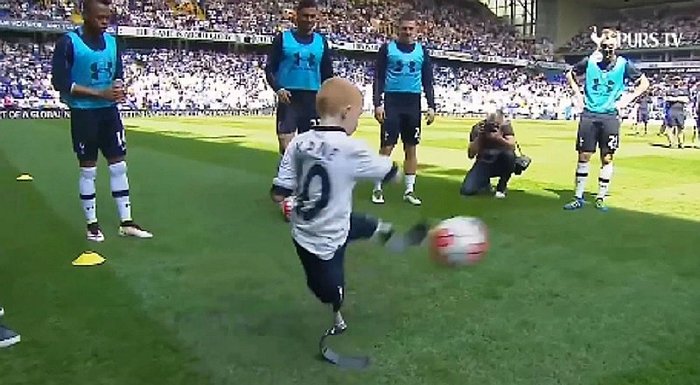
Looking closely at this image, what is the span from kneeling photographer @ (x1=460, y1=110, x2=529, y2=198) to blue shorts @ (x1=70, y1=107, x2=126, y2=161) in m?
4.84

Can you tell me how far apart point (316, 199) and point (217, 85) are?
1637 inches

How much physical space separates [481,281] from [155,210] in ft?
14.8

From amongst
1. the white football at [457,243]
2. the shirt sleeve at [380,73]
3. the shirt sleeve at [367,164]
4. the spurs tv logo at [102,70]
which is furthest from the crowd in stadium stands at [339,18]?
the white football at [457,243]

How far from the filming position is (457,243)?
3900 mm

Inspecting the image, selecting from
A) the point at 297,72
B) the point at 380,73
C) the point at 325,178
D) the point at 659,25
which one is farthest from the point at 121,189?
the point at 659,25

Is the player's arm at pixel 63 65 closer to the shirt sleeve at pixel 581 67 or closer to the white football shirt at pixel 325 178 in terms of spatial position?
the white football shirt at pixel 325 178

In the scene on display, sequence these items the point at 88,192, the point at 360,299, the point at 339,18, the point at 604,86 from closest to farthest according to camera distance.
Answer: the point at 360,299
the point at 88,192
the point at 604,86
the point at 339,18

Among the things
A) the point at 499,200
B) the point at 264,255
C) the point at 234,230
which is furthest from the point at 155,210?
the point at 499,200

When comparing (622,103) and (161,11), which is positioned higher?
(161,11)

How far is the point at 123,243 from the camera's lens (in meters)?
6.75

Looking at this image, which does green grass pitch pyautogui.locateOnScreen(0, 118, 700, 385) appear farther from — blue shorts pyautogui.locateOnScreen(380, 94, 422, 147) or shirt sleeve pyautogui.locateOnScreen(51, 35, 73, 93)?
shirt sleeve pyautogui.locateOnScreen(51, 35, 73, 93)

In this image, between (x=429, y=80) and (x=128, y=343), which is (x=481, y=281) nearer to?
(x=128, y=343)

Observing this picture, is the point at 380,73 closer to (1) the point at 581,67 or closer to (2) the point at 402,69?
(2) the point at 402,69

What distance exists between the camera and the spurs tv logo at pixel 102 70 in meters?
6.59
